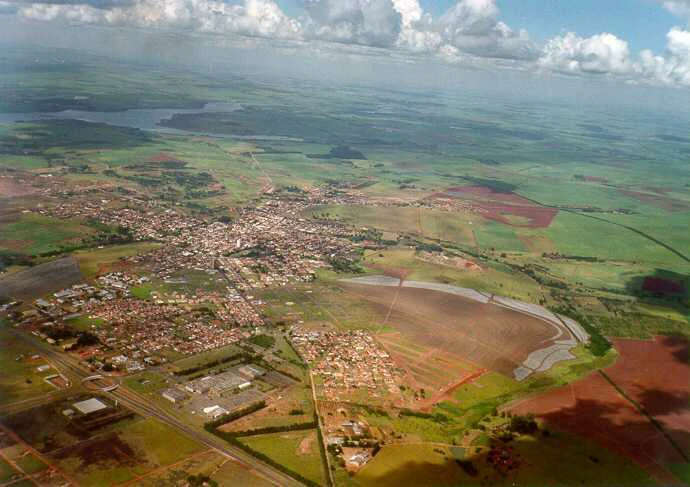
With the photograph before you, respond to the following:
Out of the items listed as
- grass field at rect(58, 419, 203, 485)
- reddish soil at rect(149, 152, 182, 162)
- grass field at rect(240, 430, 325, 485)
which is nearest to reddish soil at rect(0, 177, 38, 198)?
reddish soil at rect(149, 152, 182, 162)

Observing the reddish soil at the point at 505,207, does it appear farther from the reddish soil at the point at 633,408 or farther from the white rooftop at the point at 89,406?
the white rooftop at the point at 89,406

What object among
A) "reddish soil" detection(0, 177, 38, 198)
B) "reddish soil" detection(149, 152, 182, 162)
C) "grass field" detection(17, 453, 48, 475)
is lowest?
"reddish soil" detection(149, 152, 182, 162)

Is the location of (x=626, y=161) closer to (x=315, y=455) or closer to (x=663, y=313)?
(x=663, y=313)

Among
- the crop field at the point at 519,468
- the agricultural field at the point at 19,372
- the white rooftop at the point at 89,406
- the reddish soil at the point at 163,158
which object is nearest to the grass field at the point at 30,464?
the white rooftop at the point at 89,406

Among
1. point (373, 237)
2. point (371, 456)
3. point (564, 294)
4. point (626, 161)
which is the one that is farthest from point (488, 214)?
point (626, 161)

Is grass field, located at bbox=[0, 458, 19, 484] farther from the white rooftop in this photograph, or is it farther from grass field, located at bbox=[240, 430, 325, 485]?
grass field, located at bbox=[240, 430, 325, 485]

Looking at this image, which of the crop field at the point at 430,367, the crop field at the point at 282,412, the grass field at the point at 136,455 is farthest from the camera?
the crop field at the point at 430,367

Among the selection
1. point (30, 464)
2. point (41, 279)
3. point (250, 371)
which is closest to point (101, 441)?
point (30, 464)

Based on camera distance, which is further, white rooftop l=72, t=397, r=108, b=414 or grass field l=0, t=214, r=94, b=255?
grass field l=0, t=214, r=94, b=255
